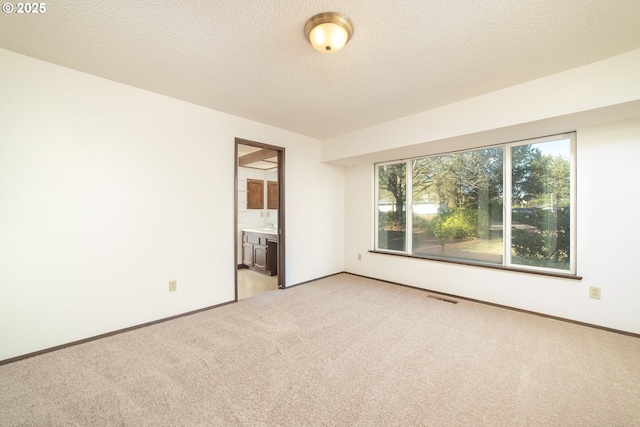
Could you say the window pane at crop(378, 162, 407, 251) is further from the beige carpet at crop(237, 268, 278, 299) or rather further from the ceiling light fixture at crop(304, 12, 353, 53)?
the ceiling light fixture at crop(304, 12, 353, 53)

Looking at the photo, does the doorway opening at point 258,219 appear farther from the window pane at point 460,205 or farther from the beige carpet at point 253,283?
the window pane at point 460,205

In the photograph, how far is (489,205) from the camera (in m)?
3.37

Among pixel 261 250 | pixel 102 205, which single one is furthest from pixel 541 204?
pixel 102 205

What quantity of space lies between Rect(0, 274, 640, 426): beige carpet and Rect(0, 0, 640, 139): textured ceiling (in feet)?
8.20

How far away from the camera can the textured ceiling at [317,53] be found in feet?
5.29

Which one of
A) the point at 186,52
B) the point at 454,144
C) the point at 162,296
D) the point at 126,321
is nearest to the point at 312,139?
the point at 454,144

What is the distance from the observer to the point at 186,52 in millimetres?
2043

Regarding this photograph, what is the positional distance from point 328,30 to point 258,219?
474cm

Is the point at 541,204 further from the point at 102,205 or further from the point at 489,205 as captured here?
the point at 102,205

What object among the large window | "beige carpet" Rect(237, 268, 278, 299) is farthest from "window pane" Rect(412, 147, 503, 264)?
"beige carpet" Rect(237, 268, 278, 299)

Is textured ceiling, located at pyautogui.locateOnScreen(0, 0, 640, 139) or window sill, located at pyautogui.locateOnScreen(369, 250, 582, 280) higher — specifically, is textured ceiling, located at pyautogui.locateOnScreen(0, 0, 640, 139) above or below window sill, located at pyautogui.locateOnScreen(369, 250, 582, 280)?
above

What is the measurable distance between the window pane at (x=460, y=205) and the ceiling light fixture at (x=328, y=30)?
2668 mm

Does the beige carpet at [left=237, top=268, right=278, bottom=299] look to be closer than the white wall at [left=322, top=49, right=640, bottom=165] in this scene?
No

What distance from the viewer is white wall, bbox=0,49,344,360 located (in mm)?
2059
